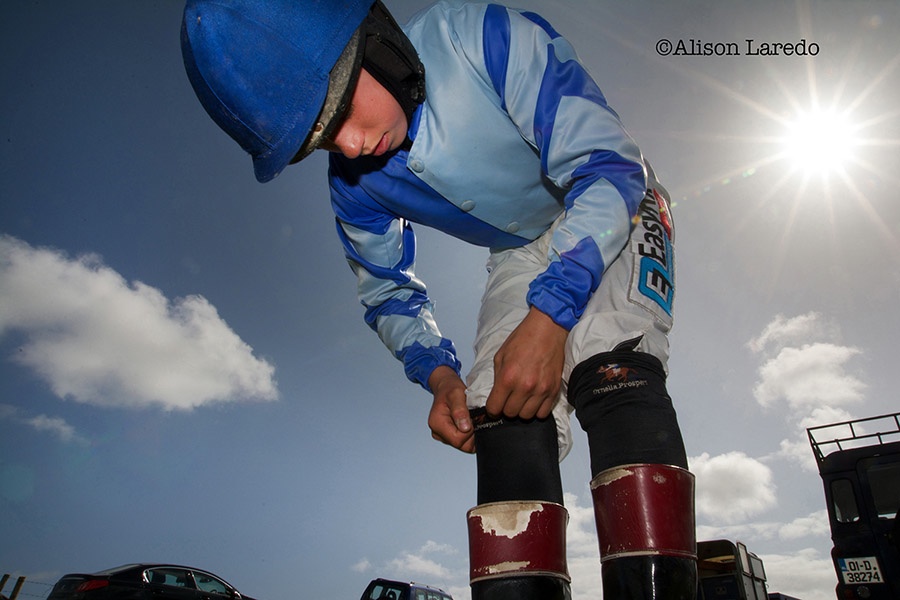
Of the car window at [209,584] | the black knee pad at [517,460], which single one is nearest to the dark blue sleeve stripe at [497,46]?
the black knee pad at [517,460]

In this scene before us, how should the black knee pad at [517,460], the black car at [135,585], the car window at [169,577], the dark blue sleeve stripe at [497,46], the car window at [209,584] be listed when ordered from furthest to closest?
1. the car window at [209,584]
2. the car window at [169,577]
3. the black car at [135,585]
4. the dark blue sleeve stripe at [497,46]
5. the black knee pad at [517,460]

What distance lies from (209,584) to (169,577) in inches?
45.5

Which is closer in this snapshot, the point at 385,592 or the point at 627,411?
the point at 627,411

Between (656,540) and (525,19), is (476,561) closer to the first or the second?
(656,540)

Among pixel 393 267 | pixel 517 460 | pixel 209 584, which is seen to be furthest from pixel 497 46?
pixel 209 584

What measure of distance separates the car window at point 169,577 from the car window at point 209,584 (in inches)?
10.4

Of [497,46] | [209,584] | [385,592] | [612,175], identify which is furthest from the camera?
[385,592]

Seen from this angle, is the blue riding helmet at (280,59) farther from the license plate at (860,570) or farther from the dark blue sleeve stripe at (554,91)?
the license plate at (860,570)

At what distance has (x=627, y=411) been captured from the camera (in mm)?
1368

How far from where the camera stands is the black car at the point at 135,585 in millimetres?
10062

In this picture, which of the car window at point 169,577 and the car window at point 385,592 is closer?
the car window at point 169,577

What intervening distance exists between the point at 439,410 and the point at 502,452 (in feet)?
1.20

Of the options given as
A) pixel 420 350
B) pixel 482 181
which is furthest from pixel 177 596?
pixel 482 181

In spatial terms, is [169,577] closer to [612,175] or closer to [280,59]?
[280,59]
